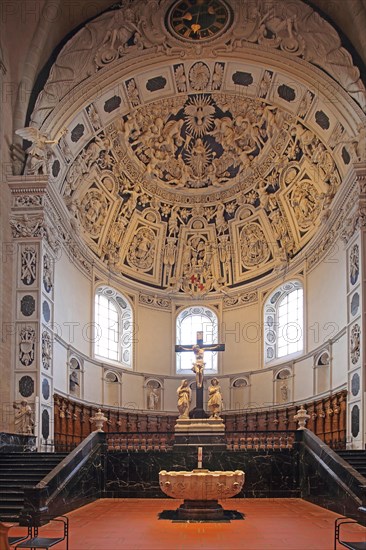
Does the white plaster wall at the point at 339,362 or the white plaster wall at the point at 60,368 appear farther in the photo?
the white plaster wall at the point at 60,368

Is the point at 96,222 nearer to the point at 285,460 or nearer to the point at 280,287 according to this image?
the point at 280,287

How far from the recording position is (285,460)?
18.3 metres

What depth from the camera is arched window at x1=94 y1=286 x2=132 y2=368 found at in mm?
27906

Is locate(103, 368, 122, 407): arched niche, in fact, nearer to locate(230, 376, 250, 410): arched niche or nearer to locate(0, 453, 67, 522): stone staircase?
locate(230, 376, 250, 410): arched niche

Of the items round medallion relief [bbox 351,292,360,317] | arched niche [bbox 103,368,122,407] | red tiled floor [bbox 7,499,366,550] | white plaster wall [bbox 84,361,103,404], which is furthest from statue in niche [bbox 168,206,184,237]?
red tiled floor [bbox 7,499,366,550]

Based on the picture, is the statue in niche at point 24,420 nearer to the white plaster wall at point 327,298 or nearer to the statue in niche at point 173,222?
the white plaster wall at point 327,298

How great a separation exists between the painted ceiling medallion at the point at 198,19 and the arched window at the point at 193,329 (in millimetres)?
11825

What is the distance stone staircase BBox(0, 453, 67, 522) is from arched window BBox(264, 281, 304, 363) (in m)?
12.4

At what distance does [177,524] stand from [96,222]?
16697 millimetres

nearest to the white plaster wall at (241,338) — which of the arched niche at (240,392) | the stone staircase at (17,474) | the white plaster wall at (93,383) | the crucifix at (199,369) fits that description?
the arched niche at (240,392)

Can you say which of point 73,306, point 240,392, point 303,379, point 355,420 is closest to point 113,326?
point 73,306

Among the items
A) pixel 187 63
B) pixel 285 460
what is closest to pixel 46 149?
pixel 187 63

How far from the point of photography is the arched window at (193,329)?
30.7 meters

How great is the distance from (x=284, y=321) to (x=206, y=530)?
676 inches
